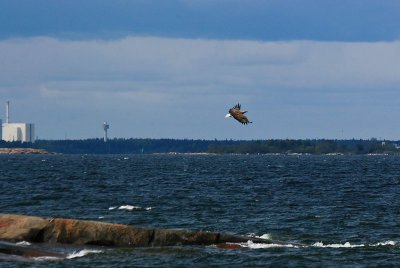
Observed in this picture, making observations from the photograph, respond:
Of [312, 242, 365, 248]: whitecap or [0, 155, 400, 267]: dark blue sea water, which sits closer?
[0, 155, 400, 267]: dark blue sea water

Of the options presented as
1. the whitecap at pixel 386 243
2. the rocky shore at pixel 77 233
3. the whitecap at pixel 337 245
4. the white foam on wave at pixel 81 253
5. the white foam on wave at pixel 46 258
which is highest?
the rocky shore at pixel 77 233

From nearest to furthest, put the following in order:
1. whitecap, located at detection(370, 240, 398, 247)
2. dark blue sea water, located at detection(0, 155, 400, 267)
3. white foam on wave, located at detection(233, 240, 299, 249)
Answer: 1. dark blue sea water, located at detection(0, 155, 400, 267)
2. white foam on wave, located at detection(233, 240, 299, 249)
3. whitecap, located at detection(370, 240, 398, 247)

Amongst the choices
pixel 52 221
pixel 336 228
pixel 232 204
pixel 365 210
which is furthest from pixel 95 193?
pixel 52 221

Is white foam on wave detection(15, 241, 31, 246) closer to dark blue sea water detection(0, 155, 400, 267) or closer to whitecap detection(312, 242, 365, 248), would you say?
dark blue sea water detection(0, 155, 400, 267)

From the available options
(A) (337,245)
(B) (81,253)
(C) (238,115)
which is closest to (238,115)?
(C) (238,115)

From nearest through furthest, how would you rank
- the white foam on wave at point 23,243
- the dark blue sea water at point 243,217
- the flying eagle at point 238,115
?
the flying eagle at point 238,115
the dark blue sea water at point 243,217
the white foam on wave at point 23,243

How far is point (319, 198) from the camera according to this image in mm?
78312

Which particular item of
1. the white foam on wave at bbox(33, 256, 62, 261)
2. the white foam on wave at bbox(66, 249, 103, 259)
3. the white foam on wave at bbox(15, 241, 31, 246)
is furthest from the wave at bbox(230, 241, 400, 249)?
the white foam on wave at bbox(15, 241, 31, 246)

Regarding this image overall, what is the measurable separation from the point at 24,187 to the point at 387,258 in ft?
200

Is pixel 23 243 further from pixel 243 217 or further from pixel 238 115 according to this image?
pixel 243 217

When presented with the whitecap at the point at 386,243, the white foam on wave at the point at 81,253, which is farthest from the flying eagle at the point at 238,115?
the whitecap at the point at 386,243

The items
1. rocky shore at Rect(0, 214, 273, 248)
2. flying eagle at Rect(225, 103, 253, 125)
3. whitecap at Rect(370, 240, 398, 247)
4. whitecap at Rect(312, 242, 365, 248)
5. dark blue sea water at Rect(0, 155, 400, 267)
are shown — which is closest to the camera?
flying eagle at Rect(225, 103, 253, 125)

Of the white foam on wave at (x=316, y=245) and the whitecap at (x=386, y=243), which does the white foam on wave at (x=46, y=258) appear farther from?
the whitecap at (x=386, y=243)

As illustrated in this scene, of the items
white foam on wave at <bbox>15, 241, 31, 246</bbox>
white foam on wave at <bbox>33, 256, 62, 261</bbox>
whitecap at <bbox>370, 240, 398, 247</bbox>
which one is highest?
white foam on wave at <bbox>15, 241, 31, 246</bbox>
